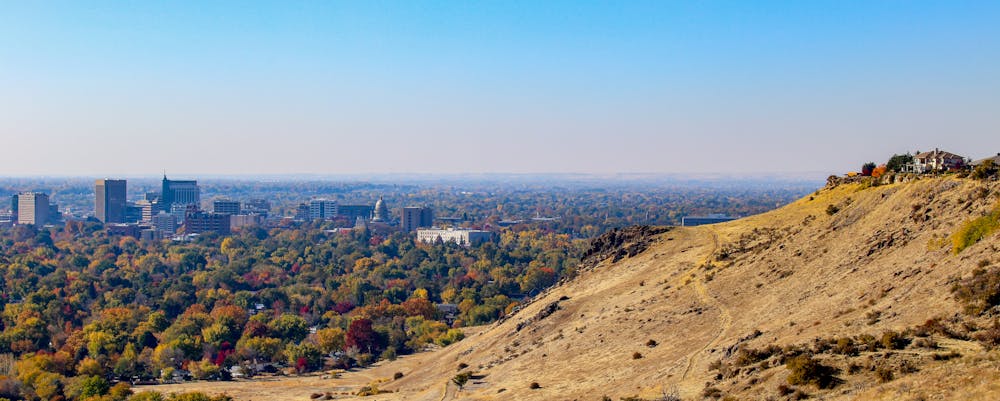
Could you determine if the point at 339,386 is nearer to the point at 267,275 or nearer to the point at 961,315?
→ the point at 961,315

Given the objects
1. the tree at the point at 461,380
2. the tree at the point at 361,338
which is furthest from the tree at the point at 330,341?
the tree at the point at 461,380

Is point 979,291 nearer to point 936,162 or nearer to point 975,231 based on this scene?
point 975,231

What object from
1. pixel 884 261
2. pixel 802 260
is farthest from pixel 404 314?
pixel 884 261

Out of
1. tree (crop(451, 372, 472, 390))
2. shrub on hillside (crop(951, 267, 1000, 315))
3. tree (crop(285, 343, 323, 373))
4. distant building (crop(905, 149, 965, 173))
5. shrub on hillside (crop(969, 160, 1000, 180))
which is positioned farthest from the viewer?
tree (crop(285, 343, 323, 373))

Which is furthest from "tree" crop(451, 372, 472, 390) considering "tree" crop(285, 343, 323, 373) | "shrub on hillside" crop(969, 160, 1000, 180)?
"tree" crop(285, 343, 323, 373)

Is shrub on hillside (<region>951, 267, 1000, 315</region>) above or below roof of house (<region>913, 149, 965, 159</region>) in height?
below

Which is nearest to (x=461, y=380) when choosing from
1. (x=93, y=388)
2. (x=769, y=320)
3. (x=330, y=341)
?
(x=769, y=320)

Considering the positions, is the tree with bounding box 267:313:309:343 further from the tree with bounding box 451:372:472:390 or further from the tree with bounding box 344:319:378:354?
the tree with bounding box 451:372:472:390
